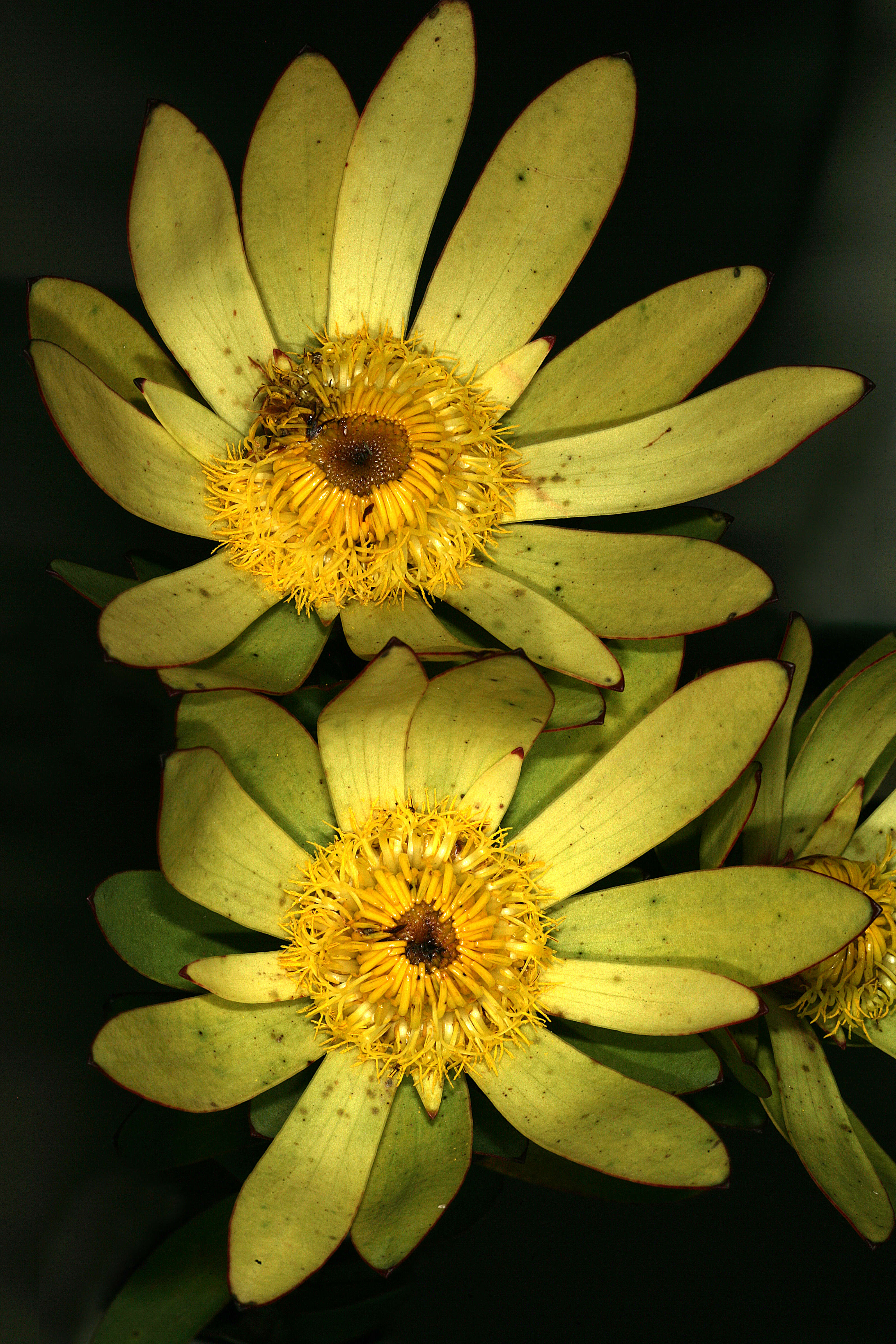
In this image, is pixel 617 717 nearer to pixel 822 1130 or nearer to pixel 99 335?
pixel 822 1130


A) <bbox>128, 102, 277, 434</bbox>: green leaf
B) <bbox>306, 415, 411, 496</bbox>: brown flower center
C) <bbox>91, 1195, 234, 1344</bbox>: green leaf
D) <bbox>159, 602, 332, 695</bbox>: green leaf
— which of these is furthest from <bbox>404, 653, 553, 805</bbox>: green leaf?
<bbox>91, 1195, 234, 1344</bbox>: green leaf

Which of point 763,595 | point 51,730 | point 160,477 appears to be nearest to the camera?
point 763,595

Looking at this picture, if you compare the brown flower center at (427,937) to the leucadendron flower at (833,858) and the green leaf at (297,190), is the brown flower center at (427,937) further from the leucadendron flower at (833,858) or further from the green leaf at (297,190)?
the green leaf at (297,190)

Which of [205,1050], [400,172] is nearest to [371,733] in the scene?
[205,1050]

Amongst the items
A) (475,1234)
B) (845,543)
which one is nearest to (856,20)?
(845,543)

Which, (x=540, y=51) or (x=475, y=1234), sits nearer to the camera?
(x=475, y=1234)

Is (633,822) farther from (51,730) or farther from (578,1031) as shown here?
(51,730)
